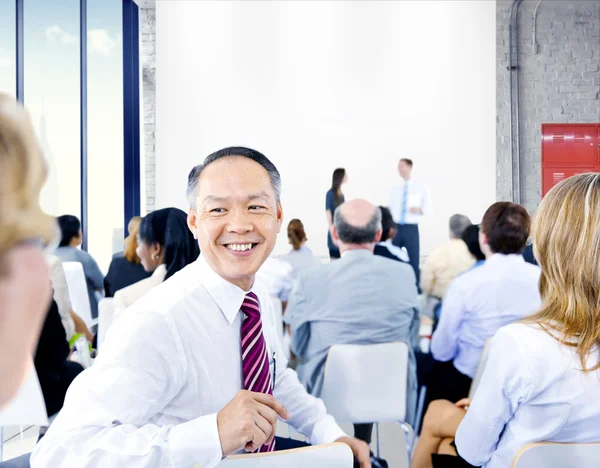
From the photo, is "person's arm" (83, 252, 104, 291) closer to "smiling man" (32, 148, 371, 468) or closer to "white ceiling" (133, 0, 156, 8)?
"smiling man" (32, 148, 371, 468)

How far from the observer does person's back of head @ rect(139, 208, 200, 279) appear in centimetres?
237

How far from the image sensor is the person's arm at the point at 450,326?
2.56 metres

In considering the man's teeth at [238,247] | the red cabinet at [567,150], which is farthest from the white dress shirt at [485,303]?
the red cabinet at [567,150]

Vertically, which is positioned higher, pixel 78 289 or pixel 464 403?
pixel 78 289

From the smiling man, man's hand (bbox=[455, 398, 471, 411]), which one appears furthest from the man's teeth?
man's hand (bbox=[455, 398, 471, 411])

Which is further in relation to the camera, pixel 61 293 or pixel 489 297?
pixel 61 293

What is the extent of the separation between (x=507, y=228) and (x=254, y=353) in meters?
1.59

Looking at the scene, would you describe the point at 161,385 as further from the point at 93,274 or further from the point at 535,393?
the point at 93,274

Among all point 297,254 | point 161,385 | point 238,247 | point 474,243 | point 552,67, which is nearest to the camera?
point 161,385

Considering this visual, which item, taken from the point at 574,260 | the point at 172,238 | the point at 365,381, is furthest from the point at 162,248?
the point at 574,260

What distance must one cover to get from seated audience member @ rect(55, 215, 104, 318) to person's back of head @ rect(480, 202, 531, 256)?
239 centimetres

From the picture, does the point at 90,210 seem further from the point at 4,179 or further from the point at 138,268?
the point at 4,179

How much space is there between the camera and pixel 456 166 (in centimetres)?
657

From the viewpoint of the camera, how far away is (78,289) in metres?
3.75
